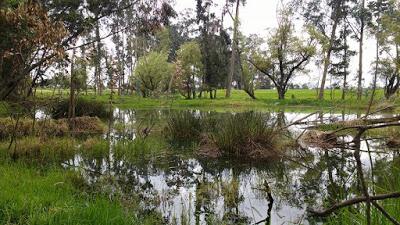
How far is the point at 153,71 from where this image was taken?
45719mm

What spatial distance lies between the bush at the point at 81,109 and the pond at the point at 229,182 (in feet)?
24.2

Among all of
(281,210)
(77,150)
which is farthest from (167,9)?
(281,210)

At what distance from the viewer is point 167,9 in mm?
11680

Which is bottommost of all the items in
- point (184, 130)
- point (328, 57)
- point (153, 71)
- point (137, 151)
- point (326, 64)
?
point (137, 151)

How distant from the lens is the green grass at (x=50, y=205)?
3957 mm

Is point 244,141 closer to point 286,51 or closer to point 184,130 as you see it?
→ point 184,130

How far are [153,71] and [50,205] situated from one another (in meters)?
41.9

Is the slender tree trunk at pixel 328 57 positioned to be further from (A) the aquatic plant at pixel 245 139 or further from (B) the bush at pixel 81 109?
(A) the aquatic plant at pixel 245 139

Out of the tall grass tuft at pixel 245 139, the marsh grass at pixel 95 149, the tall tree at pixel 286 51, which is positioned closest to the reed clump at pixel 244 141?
the tall grass tuft at pixel 245 139

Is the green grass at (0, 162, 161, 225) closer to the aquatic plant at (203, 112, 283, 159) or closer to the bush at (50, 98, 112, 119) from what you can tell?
the aquatic plant at (203, 112, 283, 159)

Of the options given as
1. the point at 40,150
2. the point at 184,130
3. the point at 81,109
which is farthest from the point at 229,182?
the point at 81,109

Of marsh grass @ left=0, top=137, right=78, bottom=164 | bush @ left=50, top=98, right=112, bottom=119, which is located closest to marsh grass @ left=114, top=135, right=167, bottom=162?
marsh grass @ left=0, top=137, right=78, bottom=164

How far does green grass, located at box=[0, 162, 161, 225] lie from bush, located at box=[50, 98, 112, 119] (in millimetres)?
10176

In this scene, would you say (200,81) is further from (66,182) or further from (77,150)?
(66,182)
